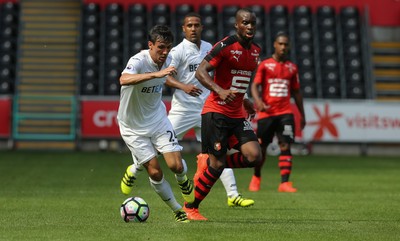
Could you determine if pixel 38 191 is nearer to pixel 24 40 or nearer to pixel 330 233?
pixel 330 233

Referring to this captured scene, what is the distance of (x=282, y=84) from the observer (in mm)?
15125

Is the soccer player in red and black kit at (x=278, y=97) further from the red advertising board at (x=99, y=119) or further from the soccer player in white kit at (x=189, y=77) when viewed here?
the red advertising board at (x=99, y=119)

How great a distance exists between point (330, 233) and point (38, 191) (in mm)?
6273

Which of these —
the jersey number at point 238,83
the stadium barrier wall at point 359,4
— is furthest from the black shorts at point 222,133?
the stadium barrier wall at point 359,4

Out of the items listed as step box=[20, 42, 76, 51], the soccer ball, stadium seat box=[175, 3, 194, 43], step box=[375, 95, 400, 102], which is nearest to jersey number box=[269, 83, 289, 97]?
the soccer ball

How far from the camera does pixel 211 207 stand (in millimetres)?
11758

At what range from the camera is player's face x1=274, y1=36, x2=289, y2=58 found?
14.8 m

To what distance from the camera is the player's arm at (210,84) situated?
9.63 m

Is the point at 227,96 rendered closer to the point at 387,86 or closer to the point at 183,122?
the point at 183,122

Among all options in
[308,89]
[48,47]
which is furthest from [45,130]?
[308,89]

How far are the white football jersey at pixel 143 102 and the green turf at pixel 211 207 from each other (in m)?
1.06

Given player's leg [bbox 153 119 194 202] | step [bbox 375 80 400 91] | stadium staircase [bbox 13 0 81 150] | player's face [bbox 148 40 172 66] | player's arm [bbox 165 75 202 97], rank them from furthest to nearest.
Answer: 1. step [bbox 375 80 400 91]
2. stadium staircase [bbox 13 0 81 150]
3. player's leg [bbox 153 119 194 202]
4. player's face [bbox 148 40 172 66]
5. player's arm [bbox 165 75 202 97]

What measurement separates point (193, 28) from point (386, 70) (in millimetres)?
18218

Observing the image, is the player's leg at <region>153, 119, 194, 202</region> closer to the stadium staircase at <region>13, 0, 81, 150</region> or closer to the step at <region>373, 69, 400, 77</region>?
the stadium staircase at <region>13, 0, 81, 150</region>
